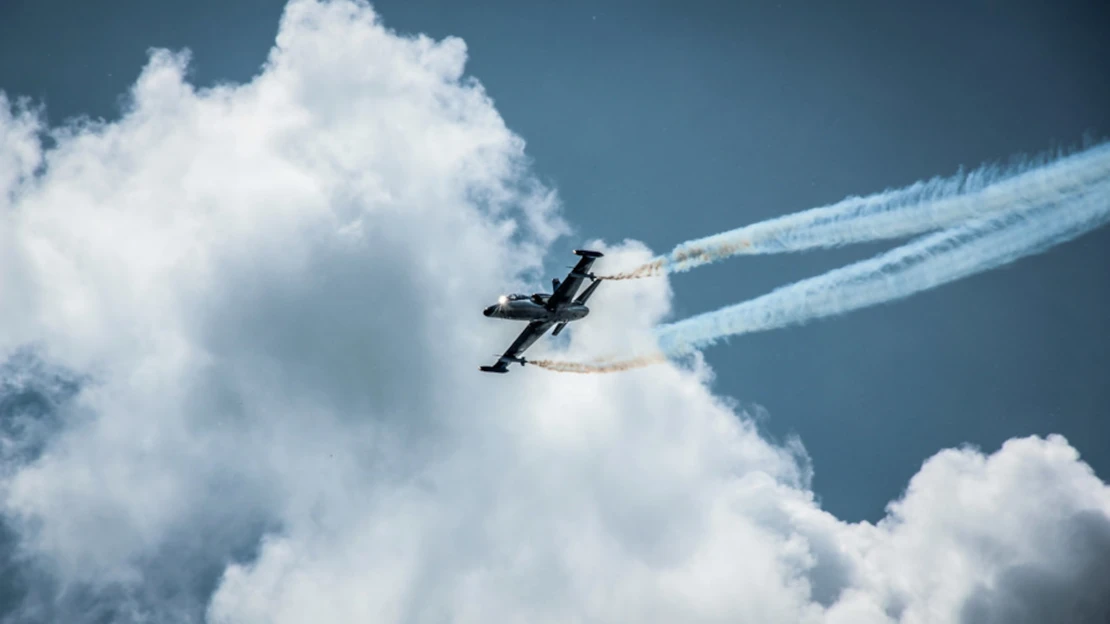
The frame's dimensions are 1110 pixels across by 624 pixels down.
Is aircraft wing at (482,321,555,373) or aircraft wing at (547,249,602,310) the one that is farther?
aircraft wing at (482,321,555,373)

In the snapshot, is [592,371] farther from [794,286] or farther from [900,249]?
[900,249]

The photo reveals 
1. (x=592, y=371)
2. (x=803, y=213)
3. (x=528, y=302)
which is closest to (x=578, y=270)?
(x=528, y=302)

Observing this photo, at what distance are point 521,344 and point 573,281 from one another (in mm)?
11815

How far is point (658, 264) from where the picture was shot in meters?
66.8

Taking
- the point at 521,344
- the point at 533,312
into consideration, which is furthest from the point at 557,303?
the point at 521,344

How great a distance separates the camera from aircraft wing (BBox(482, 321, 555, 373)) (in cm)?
7994

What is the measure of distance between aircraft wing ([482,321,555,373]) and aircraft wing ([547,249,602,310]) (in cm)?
415

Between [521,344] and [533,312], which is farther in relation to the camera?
[521,344]

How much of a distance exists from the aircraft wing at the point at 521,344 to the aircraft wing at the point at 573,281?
4146 mm

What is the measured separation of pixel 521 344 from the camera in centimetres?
8262

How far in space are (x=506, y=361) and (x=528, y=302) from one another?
11.7 m

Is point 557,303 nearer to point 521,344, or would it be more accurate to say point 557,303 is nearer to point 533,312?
point 533,312

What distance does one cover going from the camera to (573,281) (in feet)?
242

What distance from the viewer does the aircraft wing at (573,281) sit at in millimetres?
71375
